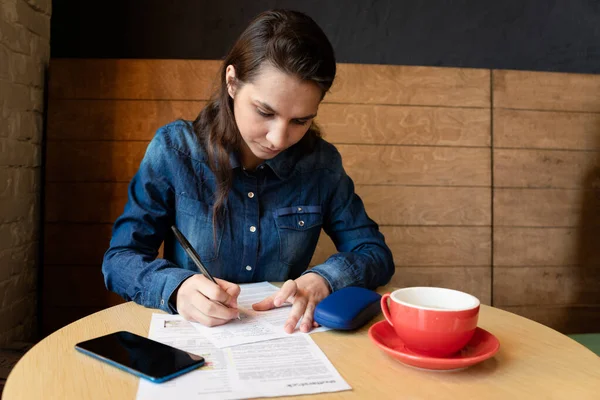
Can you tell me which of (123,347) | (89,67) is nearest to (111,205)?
(89,67)

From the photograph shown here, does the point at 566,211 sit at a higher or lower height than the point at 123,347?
higher

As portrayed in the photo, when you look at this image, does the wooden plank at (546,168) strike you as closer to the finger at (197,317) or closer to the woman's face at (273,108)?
the woman's face at (273,108)

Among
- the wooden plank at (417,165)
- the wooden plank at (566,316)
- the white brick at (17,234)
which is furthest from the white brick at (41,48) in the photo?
the wooden plank at (566,316)

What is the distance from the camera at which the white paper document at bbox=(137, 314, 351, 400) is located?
1.87 feet

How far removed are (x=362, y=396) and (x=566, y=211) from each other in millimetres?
1762

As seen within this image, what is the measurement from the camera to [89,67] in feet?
6.13

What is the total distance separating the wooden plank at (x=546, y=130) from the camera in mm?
1992

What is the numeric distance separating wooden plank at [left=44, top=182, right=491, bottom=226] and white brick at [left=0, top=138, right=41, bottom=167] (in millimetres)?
209

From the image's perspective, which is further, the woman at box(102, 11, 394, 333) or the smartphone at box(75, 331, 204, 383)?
the woman at box(102, 11, 394, 333)

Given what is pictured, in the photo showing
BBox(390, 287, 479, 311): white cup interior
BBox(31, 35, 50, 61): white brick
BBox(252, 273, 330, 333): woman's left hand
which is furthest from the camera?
BBox(31, 35, 50, 61): white brick

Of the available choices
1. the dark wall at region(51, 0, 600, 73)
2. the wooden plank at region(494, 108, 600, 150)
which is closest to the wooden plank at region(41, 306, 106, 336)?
the dark wall at region(51, 0, 600, 73)

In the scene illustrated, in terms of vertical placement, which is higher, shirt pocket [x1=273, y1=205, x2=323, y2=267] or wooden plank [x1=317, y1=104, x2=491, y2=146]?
wooden plank [x1=317, y1=104, x2=491, y2=146]

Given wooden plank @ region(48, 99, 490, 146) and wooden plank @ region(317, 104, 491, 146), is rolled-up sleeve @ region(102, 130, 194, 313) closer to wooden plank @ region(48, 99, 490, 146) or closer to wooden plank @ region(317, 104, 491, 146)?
wooden plank @ region(48, 99, 490, 146)

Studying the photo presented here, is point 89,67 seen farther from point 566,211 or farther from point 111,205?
point 566,211
